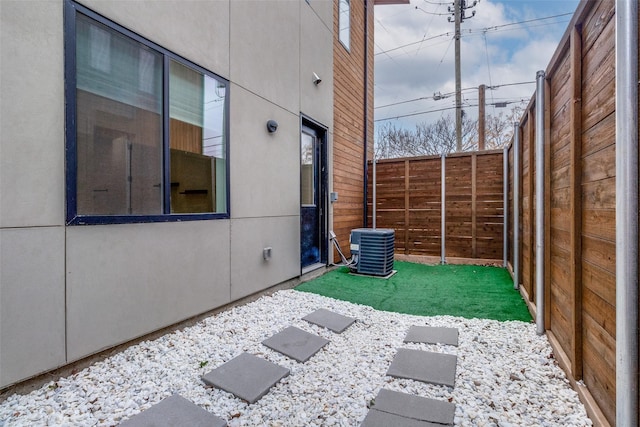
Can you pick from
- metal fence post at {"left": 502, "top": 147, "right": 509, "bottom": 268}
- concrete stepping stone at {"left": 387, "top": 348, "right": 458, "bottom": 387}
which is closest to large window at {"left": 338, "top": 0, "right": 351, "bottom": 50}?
metal fence post at {"left": 502, "top": 147, "right": 509, "bottom": 268}

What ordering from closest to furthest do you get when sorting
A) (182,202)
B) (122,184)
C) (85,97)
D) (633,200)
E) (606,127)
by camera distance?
1. (633,200)
2. (606,127)
3. (85,97)
4. (122,184)
5. (182,202)

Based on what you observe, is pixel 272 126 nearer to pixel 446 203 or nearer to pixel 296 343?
pixel 296 343

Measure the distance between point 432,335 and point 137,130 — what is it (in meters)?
2.82

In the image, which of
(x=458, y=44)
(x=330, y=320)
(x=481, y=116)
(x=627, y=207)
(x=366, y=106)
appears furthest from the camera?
(x=458, y=44)

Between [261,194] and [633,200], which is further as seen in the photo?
[261,194]

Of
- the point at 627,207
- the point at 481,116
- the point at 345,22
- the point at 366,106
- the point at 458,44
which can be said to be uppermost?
the point at 458,44

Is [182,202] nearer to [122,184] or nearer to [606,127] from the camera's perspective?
[122,184]

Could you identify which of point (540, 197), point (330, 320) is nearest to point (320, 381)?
point (330, 320)

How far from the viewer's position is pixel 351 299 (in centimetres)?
368

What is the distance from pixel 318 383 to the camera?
6.36 ft

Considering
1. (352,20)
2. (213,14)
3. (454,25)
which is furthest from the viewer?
(454,25)

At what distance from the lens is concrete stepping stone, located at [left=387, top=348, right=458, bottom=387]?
195 centimetres

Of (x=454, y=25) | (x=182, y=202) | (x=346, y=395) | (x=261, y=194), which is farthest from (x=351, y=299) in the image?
(x=454, y=25)

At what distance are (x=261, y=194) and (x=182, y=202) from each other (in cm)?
105
